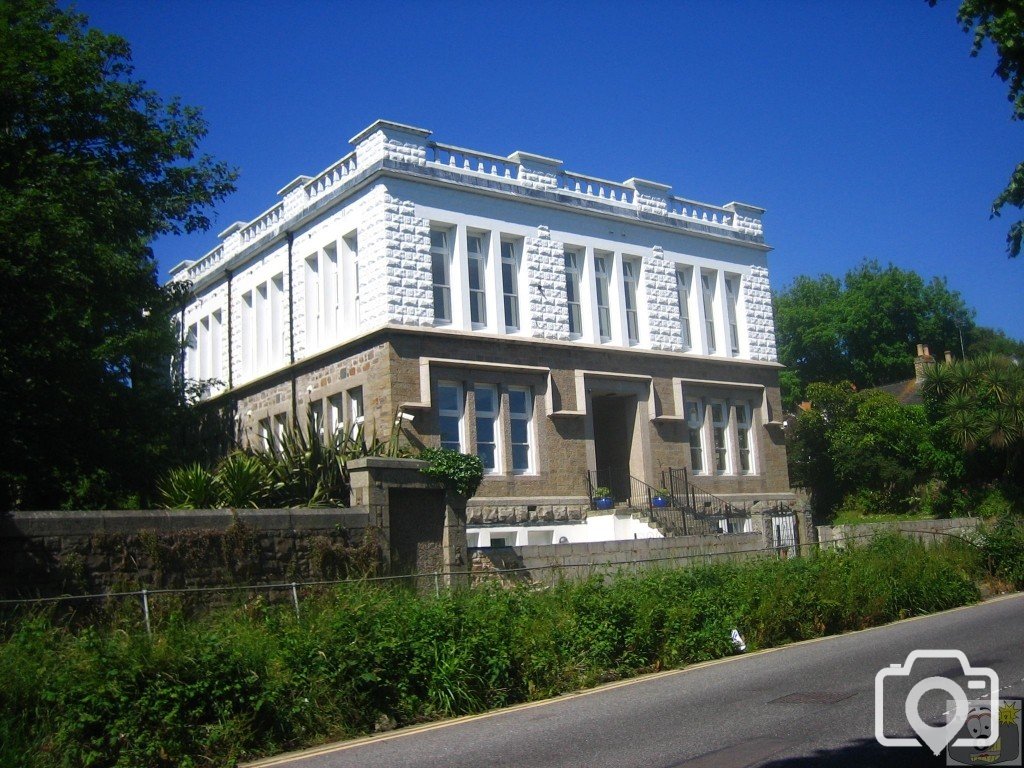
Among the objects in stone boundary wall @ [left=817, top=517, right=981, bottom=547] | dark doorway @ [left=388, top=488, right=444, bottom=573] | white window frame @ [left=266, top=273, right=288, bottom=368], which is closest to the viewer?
dark doorway @ [left=388, top=488, right=444, bottom=573]

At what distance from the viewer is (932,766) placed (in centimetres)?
711

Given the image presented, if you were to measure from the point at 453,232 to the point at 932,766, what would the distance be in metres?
20.0

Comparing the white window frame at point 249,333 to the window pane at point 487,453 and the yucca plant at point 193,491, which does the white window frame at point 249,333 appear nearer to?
the window pane at point 487,453

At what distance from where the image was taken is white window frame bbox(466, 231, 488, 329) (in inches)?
1013

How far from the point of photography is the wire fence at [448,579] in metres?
11.6

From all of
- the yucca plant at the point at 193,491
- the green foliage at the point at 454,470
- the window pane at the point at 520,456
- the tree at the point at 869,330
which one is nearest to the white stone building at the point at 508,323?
the window pane at the point at 520,456

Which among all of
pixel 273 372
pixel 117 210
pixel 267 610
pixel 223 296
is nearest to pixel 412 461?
pixel 267 610

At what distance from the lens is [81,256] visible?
18219 millimetres

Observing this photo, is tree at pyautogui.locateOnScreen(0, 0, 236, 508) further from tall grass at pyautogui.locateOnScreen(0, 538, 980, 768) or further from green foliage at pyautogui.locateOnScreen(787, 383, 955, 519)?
green foliage at pyautogui.locateOnScreen(787, 383, 955, 519)

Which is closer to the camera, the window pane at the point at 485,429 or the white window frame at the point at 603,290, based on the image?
the window pane at the point at 485,429

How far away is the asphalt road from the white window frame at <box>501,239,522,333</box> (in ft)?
45.7

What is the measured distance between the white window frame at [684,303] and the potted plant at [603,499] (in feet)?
18.6

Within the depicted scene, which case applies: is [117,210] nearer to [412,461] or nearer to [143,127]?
[143,127]

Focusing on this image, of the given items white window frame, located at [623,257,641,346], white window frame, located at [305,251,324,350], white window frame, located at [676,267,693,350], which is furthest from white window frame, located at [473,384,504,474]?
white window frame, located at [676,267,693,350]
